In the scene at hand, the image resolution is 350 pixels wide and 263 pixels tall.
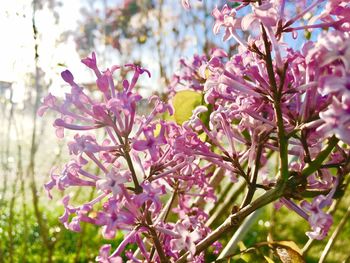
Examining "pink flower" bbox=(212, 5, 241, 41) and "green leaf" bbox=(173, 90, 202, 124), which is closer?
"pink flower" bbox=(212, 5, 241, 41)

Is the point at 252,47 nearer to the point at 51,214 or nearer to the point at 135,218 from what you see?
the point at 135,218

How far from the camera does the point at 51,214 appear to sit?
5.74 metres

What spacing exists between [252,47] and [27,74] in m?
2.91

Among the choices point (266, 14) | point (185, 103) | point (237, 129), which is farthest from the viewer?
point (185, 103)

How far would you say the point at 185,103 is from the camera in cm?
94

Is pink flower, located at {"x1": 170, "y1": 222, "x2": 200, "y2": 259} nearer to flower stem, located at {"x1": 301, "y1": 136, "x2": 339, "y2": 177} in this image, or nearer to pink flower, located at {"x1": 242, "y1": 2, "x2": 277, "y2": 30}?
flower stem, located at {"x1": 301, "y1": 136, "x2": 339, "y2": 177}

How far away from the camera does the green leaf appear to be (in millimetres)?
922

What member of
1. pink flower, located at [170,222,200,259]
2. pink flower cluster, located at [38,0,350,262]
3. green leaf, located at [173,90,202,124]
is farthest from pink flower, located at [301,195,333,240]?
green leaf, located at [173,90,202,124]

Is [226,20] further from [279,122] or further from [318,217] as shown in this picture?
[318,217]

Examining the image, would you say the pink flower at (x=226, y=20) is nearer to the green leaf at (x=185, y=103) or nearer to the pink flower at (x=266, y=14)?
the pink flower at (x=266, y=14)

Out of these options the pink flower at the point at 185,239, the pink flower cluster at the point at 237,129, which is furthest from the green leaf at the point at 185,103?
the pink flower at the point at 185,239

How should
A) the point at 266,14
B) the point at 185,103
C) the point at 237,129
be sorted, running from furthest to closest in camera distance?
the point at 185,103
the point at 237,129
the point at 266,14

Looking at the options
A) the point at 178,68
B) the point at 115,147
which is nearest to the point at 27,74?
the point at 178,68

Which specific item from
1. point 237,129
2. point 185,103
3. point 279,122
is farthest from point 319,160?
point 185,103
